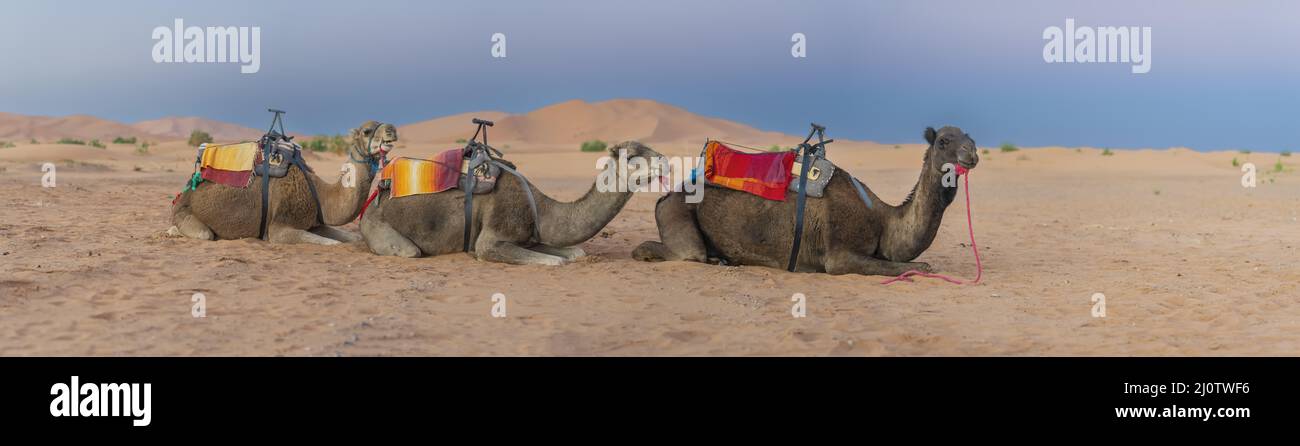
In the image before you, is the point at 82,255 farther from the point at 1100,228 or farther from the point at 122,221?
the point at 1100,228

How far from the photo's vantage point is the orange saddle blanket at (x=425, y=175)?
10.0 metres

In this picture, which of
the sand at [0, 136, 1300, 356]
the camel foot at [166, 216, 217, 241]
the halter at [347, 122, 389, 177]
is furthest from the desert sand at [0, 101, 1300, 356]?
the halter at [347, 122, 389, 177]

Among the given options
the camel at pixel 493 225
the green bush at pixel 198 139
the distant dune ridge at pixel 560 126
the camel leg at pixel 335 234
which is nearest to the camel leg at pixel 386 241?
the camel at pixel 493 225

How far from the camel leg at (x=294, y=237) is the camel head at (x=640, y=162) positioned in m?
3.39

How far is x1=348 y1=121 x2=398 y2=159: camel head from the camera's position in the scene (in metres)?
10.1

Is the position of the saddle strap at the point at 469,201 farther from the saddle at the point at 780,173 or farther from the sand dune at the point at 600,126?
the sand dune at the point at 600,126

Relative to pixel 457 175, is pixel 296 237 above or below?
below

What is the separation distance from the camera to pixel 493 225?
32.1 feet

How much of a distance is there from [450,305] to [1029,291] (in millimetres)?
4768

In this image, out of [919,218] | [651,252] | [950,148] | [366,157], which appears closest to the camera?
[950,148]

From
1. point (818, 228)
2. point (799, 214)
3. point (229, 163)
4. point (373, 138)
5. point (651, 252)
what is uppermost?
point (373, 138)

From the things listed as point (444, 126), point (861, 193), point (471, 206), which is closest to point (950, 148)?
point (861, 193)

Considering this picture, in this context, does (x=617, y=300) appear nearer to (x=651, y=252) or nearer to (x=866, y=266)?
(x=651, y=252)
